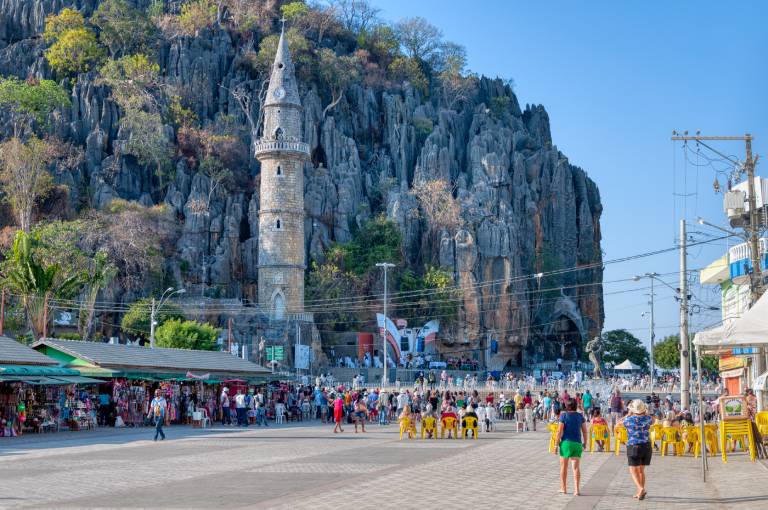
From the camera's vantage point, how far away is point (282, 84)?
7125cm

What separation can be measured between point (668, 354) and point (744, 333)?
93880 millimetres

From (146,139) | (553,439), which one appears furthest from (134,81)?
(553,439)

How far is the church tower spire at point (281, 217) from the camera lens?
68.5 m

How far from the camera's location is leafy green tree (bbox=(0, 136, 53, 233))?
69.1 meters

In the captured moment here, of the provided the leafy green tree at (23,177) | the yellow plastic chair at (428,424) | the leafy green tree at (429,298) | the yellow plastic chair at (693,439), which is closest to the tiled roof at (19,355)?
the yellow plastic chair at (428,424)

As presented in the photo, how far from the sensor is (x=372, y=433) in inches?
1337

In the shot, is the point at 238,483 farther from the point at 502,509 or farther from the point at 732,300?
the point at 732,300

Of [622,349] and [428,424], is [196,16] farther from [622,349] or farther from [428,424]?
[428,424]

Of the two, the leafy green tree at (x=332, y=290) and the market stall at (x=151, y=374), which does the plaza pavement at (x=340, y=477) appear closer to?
the market stall at (x=151, y=374)

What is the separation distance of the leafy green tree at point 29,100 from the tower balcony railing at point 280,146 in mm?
20943

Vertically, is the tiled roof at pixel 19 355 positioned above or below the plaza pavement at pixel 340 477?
above

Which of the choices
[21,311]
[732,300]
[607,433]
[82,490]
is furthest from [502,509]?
[21,311]

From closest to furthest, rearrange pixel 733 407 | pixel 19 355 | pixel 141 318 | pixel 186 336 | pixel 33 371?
pixel 733 407
pixel 33 371
pixel 19 355
pixel 186 336
pixel 141 318

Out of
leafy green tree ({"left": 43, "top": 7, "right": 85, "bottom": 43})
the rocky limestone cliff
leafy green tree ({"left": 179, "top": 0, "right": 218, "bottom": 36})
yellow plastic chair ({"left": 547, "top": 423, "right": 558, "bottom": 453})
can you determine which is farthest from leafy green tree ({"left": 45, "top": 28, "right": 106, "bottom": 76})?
yellow plastic chair ({"left": 547, "top": 423, "right": 558, "bottom": 453})
